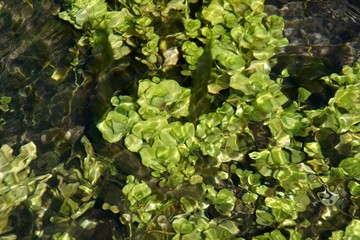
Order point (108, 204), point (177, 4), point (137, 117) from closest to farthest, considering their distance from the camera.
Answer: point (137, 117), point (108, 204), point (177, 4)

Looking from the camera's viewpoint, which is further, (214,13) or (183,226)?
(214,13)

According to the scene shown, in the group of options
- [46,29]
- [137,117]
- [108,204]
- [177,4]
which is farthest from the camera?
[46,29]

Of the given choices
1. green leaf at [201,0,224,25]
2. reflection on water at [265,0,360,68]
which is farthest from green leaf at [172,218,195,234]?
reflection on water at [265,0,360,68]

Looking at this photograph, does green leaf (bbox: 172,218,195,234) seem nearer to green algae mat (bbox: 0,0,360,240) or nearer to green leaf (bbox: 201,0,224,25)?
green algae mat (bbox: 0,0,360,240)

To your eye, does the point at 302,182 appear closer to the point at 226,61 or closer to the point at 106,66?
the point at 226,61

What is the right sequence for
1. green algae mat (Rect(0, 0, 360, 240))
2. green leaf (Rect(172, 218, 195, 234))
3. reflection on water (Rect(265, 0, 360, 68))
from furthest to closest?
1. reflection on water (Rect(265, 0, 360, 68))
2. green algae mat (Rect(0, 0, 360, 240))
3. green leaf (Rect(172, 218, 195, 234))

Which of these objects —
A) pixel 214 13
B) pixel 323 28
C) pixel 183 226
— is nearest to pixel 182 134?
pixel 183 226

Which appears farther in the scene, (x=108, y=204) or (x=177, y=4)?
(x=177, y=4)

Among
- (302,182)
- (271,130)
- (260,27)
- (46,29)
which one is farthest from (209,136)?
(46,29)

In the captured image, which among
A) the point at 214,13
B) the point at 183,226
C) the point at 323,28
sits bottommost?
the point at 183,226

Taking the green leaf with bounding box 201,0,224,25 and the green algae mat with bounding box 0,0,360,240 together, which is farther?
the green leaf with bounding box 201,0,224,25

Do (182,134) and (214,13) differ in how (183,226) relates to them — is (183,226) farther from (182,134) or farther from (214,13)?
(214,13)
